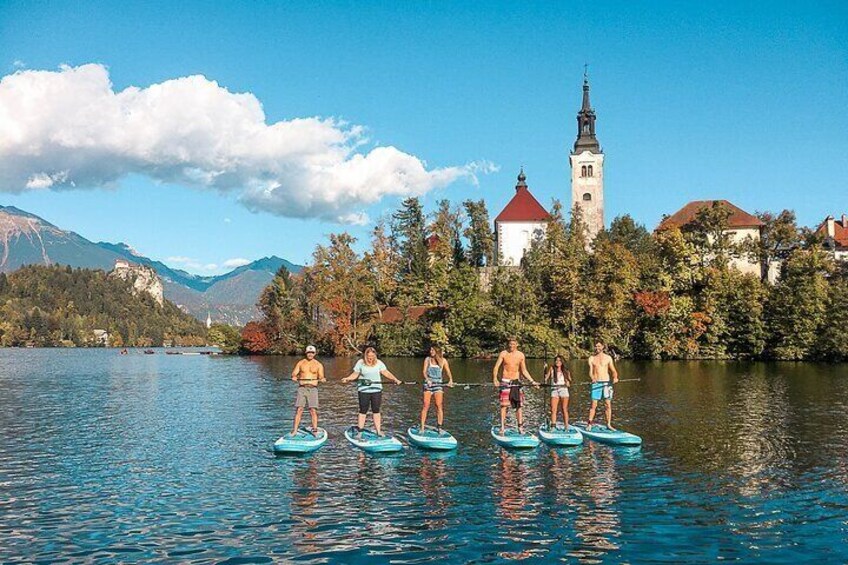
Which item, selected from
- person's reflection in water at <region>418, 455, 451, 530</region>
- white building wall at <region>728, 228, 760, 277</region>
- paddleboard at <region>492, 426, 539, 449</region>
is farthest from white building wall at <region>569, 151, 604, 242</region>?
person's reflection in water at <region>418, 455, 451, 530</region>

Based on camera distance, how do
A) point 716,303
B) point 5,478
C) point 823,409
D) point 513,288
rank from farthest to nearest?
point 513,288 < point 716,303 < point 823,409 < point 5,478

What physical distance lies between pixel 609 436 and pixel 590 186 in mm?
111546

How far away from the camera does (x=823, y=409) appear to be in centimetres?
3384

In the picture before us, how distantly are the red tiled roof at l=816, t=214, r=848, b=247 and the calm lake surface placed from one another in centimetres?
8788

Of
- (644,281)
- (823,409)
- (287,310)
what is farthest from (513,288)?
(823,409)

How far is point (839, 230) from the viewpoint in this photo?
112250mm

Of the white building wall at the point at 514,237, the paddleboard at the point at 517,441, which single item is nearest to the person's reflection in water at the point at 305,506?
the paddleboard at the point at 517,441

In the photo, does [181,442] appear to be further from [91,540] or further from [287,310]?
[287,310]

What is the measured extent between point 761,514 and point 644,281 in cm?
7835

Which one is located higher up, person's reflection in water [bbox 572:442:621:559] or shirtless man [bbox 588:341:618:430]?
shirtless man [bbox 588:341:618:430]

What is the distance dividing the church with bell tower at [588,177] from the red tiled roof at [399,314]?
4121 cm

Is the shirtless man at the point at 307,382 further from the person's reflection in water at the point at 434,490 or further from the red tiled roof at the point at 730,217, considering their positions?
the red tiled roof at the point at 730,217

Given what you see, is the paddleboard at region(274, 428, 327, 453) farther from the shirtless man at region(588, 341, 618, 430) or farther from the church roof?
the church roof

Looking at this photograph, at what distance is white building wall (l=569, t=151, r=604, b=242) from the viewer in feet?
427
